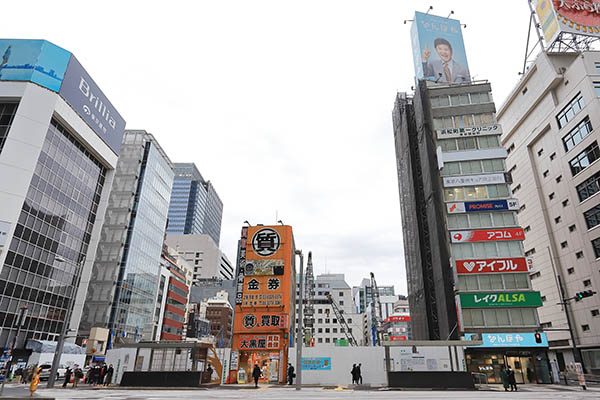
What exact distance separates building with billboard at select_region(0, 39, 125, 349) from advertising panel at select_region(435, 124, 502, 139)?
1910 inches

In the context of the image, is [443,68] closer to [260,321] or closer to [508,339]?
[508,339]

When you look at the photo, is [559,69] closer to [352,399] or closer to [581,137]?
[581,137]

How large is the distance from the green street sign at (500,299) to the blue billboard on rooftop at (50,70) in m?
59.6

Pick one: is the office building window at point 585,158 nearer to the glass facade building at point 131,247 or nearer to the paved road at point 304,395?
the paved road at point 304,395

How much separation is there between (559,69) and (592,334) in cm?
3657

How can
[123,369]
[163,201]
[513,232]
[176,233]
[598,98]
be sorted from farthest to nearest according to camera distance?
[176,233]
[163,201]
[598,98]
[513,232]
[123,369]

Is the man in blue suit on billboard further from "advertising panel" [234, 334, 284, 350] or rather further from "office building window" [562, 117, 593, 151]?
"advertising panel" [234, 334, 284, 350]

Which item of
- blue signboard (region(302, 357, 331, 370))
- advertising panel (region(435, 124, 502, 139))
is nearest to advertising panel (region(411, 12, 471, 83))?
advertising panel (region(435, 124, 502, 139))

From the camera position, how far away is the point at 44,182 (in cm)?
5075

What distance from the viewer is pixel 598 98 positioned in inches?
1783

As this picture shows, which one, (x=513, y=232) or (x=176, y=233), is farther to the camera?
(x=176, y=233)

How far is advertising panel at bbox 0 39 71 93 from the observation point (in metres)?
51.2

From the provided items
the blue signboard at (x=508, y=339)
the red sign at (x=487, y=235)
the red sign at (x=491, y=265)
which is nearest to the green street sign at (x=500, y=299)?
the red sign at (x=491, y=265)

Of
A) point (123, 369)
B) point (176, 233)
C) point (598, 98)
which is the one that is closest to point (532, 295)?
point (598, 98)
